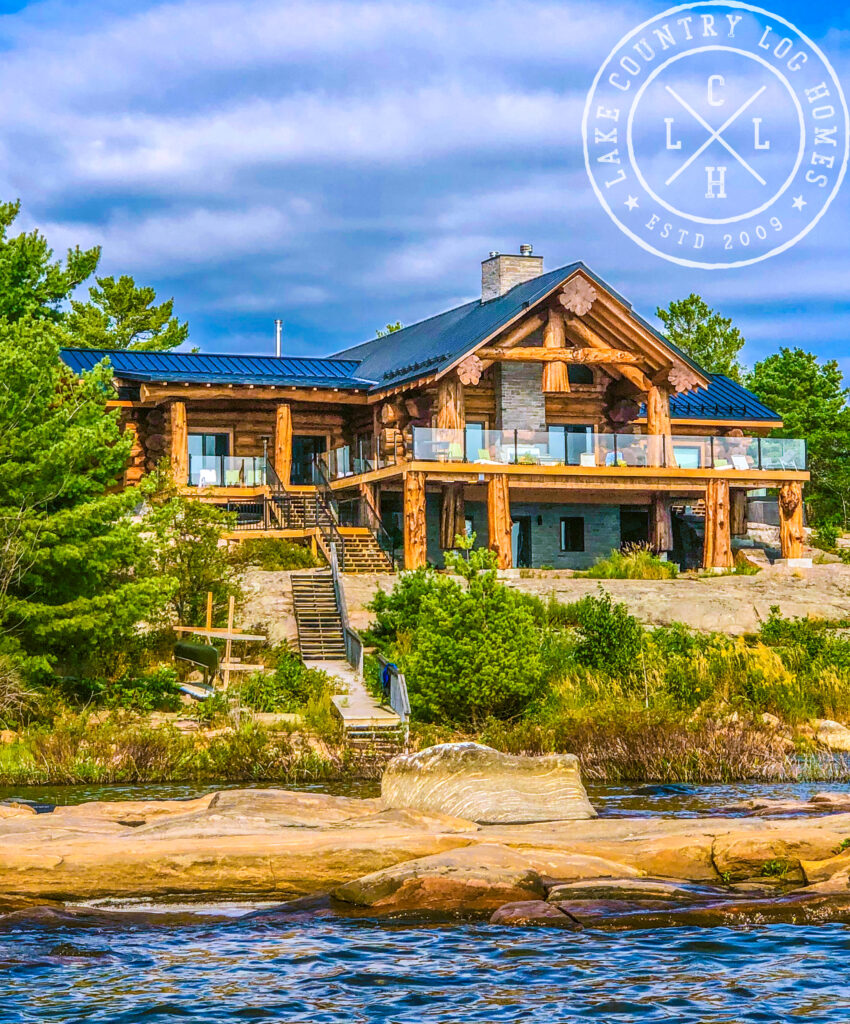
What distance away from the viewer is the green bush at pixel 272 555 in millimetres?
33906

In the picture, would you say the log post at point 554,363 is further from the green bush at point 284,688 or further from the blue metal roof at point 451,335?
the green bush at point 284,688

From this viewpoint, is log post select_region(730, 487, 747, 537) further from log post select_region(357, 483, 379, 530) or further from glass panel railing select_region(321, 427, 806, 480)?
log post select_region(357, 483, 379, 530)

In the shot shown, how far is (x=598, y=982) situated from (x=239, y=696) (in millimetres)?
15225

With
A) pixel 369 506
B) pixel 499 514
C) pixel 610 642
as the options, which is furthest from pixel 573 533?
pixel 610 642

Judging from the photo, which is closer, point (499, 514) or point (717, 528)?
point (499, 514)

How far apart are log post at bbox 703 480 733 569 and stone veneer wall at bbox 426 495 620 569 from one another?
15.2ft

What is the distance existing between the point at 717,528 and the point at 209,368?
50.2ft

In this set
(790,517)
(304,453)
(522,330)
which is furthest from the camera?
(304,453)

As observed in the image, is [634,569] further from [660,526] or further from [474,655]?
[474,655]

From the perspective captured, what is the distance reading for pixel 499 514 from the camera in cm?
3569

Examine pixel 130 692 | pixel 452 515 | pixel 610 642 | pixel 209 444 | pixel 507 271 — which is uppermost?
pixel 507 271

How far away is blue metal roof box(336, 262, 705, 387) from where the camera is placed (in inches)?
1480

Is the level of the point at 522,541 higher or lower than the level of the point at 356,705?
higher

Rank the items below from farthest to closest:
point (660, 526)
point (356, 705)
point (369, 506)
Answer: point (660, 526)
point (369, 506)
point (356, 705)
